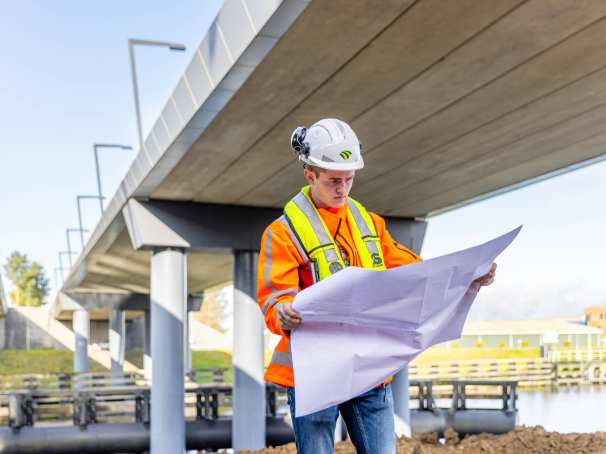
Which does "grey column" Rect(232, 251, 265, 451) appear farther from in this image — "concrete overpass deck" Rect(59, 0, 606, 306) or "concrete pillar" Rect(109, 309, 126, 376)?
"concrete pillar" Rect(109, 309, 126, 376)

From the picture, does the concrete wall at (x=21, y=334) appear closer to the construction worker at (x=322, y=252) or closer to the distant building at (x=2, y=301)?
the distant building at (x=2, y=301)

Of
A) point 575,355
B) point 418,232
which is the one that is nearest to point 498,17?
point 418,232

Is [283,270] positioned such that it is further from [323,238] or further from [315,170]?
[315,170]

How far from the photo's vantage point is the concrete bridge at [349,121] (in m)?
6.98

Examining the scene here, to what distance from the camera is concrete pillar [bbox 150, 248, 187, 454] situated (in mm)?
15344

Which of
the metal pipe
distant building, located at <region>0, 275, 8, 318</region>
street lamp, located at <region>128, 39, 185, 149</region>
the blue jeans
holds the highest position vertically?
street lamp, located at <region>128, 39, 185, 149</region>

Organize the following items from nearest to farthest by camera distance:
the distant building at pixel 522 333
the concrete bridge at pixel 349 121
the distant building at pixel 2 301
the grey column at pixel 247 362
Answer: the concrete bridge at pixel 349 121, the grey column at pixel 247 362, the distant building at pixel 2 301, the distant building at pixel 522 333

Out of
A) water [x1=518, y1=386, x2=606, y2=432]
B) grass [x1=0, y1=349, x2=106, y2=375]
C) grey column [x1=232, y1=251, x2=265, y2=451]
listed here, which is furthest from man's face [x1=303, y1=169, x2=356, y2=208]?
grass [x1=0, y1=349, x2=106, y2=375]

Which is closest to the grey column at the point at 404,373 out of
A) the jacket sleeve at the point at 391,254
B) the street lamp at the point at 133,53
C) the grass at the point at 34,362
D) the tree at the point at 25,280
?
the street lamp at the point at 133,53

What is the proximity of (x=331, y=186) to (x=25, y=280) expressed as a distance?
133 m

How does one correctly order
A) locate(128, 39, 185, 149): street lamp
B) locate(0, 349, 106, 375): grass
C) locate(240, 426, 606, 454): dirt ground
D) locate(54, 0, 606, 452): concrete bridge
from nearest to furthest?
locate(54, 0, 606, 452): concrete bridge < locate(240, 426, 606, 454): dirt ground < locate(128, 39, 185, 149): street lamp < locate(0, 349, 106, 375): grass

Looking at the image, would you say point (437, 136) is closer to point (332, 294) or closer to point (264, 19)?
point (264, 19)

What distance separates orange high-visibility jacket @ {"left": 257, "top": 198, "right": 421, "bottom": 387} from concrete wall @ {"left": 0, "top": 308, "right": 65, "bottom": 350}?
218ft

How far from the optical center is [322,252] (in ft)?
10.1
